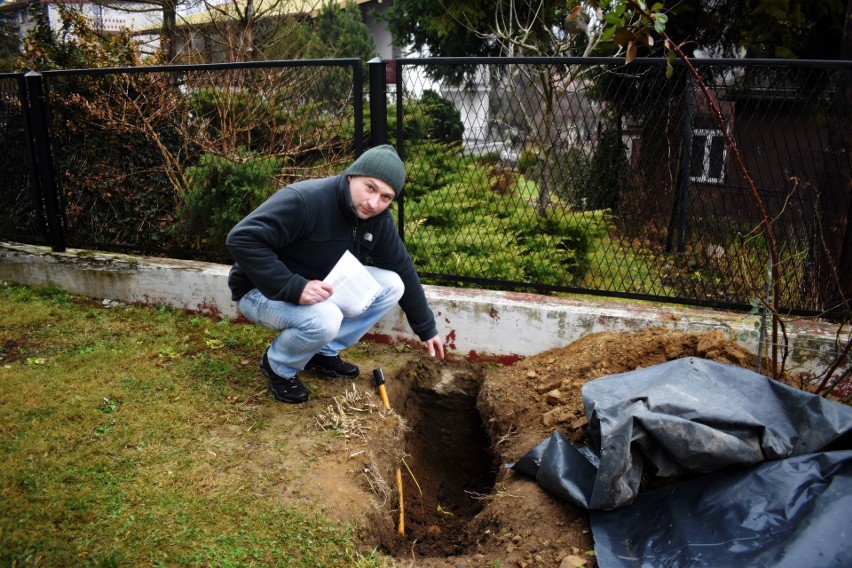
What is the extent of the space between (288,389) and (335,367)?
15.5 inches

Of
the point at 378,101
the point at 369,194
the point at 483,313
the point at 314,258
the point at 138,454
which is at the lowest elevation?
the point at 138,454

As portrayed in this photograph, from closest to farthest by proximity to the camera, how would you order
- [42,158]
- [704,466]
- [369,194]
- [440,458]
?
[704,466] → [369,194] → [440,458] → [42,158]

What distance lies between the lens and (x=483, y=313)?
4219mm

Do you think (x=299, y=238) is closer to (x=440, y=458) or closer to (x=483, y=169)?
(x=440, y=458)

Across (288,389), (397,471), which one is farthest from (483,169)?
(397,471)

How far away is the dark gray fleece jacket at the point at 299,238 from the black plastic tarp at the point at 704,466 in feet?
4.88

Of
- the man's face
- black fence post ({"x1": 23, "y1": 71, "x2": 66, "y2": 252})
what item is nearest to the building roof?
black fence post ({"x1": 23, "y1": 71, "x2": 66, "y2": 252})

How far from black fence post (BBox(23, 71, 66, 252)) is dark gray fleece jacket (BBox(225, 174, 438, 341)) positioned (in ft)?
8.90

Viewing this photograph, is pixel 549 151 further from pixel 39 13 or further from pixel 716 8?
pixel 39 13

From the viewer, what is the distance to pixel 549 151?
14.0 ft

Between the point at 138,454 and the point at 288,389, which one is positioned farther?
the point at 288,389

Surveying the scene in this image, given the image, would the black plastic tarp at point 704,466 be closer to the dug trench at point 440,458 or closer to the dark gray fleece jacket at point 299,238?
the dug trench at point 440,458

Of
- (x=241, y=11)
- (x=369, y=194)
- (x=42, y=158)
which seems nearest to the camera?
(x=369, y=194)

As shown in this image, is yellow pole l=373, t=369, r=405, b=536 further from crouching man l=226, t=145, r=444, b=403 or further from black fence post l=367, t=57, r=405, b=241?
black fence post l=367, t=57, r=405, b=241
